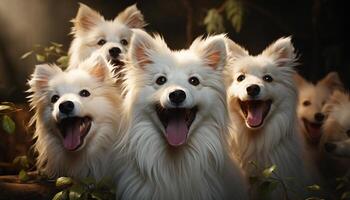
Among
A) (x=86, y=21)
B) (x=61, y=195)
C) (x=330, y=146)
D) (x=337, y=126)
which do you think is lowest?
(x=61, y=195)

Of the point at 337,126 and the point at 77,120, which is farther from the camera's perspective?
the point at 337,126

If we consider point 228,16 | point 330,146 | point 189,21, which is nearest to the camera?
point 330,146

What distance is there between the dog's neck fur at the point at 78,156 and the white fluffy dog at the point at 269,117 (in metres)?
0.72

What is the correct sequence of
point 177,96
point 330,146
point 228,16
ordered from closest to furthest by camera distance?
point 177,96, point 330,146, point 228,16

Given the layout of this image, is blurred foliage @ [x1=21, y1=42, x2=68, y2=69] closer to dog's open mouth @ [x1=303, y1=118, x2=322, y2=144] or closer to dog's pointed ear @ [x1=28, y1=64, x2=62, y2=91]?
dog's pointed ear @ [x1=28, y1=64, x2=62, y2=91]

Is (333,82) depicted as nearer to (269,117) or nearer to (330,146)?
(330,146)

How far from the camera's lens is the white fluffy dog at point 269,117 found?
316cm

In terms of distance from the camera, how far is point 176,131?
2.79 meters

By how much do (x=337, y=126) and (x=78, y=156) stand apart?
1679 mm

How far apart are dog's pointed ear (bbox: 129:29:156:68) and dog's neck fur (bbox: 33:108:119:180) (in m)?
0.41

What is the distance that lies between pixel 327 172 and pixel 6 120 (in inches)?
80.6

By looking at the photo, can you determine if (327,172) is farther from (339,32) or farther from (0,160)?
(0,160)

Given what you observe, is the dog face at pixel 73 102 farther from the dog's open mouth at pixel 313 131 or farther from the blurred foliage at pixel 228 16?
the dog's open mouth at pixel 313 131

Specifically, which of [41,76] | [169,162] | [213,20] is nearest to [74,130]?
[41,76]
